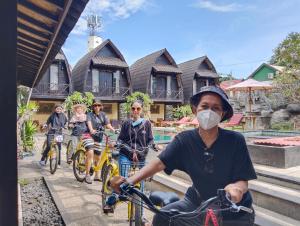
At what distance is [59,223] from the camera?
170 inches

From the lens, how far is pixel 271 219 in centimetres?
407

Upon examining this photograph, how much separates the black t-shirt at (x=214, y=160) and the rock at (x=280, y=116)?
22.1 meters

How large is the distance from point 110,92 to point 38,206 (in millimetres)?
21273

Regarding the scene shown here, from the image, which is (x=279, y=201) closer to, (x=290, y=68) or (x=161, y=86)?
(x=290, y=68)

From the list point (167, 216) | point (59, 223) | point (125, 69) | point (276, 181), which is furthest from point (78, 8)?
point (125, 69)

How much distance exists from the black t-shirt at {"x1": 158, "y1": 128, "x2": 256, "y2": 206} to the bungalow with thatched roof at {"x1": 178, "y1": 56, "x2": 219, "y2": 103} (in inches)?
1135

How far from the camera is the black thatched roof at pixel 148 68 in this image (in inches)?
1096

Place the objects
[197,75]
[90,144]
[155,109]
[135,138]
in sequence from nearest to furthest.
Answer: [135,138] < [90,144] < [155,109] < [197,75]

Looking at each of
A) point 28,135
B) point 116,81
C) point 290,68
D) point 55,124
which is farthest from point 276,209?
point 116,81

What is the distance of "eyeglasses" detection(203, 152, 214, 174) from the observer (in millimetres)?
2117

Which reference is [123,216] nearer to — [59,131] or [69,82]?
[59,131]

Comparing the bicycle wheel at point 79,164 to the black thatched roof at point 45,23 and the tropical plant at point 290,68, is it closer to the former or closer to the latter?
the black thatched roof at point 45,23

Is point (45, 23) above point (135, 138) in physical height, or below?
above

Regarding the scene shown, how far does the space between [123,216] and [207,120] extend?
2927 mm
